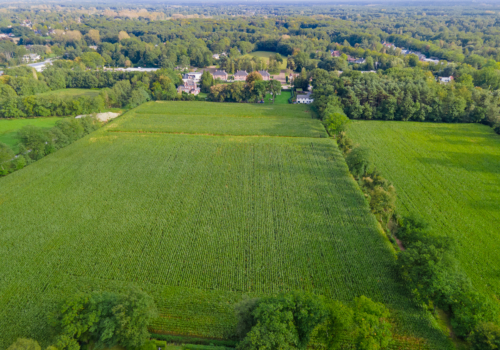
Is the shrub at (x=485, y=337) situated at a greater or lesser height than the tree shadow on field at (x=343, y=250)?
greater

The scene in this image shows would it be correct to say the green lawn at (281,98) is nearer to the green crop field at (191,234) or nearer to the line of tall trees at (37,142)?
the green crop field at (191,234)

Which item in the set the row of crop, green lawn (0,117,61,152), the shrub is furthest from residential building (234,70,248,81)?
the shrub

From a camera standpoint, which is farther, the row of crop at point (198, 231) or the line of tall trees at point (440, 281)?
the row of crop at point (198, 231)

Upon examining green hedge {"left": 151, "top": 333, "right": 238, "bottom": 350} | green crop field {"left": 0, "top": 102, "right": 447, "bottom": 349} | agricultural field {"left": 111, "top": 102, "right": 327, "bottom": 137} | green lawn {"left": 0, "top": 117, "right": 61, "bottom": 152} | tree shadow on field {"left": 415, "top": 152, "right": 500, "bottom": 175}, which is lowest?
green hedge {"left": 151, "top": 333, "right": 238, "bottom": 350}

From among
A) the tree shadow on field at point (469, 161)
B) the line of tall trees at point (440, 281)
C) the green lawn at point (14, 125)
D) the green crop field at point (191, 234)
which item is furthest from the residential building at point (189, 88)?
the line of tall trees at point (440, 281)

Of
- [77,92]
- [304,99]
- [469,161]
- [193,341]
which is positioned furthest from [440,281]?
[77,92]

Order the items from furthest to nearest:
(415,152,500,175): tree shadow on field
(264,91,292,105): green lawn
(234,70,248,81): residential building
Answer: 1. (234,70,248,81): residential building
2. (264,91,292,105): green lawn
3. (415,152,500,175): tree shadow on field

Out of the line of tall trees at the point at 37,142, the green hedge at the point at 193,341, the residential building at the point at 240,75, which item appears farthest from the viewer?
the residential building at the point at 240,75

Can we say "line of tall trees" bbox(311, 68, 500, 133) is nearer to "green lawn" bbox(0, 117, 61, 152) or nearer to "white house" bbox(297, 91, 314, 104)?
"white house" bbox(297, 91, 314, 104)
